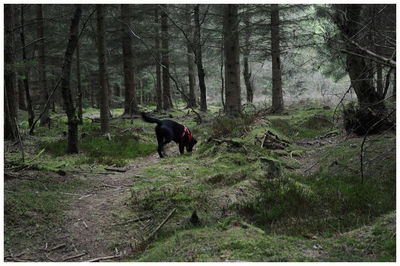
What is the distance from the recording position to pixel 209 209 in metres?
4.81

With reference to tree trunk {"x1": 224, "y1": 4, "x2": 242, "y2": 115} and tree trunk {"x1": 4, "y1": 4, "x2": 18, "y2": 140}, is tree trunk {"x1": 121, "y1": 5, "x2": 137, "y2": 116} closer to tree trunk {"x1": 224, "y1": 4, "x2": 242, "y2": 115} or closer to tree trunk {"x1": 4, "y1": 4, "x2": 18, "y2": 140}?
tree trunk {"x1": 224, "y1": 4, "x2": 242, "y2": 115}

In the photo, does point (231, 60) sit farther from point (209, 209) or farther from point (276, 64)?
point (209, 209)

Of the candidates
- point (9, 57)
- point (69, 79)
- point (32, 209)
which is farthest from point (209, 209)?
point (9, 57)

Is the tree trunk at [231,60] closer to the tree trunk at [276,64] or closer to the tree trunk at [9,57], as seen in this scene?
the tree trunk at [276,64]

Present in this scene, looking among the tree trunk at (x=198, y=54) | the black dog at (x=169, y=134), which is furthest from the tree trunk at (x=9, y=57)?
the tree trunk at (x=198, y=54)

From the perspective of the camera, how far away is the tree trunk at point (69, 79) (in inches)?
309

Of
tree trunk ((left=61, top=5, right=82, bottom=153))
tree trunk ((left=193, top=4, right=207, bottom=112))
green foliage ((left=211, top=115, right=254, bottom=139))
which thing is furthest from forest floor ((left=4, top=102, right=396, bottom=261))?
tree trunk ((left=193, top=4, right=207, bottom=112))

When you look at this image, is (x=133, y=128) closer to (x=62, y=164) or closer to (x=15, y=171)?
(x=62, y=164)

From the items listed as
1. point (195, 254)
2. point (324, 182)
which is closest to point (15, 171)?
point (195, 254)

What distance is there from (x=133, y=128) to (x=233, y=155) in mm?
6519

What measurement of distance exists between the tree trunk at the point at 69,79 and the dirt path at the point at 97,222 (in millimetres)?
2304

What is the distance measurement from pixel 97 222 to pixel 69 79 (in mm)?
4938

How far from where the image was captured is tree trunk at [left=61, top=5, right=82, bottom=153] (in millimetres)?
7854

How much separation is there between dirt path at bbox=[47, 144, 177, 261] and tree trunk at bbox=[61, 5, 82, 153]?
2304 mm
